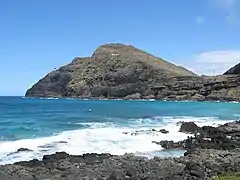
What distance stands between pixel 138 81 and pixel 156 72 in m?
9.10

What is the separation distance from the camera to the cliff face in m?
140

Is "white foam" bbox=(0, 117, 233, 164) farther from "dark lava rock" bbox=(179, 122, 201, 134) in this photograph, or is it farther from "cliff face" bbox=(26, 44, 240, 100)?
"cliff face" bbox=(26, 44, 240, 100)

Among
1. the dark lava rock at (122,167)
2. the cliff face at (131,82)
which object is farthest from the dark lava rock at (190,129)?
the cliff face at (131,82)

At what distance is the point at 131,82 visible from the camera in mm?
170625

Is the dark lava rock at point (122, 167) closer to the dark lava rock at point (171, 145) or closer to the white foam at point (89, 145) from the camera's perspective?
the white foam at point (89, 145)

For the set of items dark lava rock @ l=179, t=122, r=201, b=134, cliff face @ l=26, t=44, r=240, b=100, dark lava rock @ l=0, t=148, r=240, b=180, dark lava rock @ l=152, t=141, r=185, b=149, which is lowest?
dark lava rock @ l=152, t=141, r=185, b=149

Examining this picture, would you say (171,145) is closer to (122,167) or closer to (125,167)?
(122,167)

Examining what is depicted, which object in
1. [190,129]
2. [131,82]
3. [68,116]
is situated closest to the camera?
[190,129]

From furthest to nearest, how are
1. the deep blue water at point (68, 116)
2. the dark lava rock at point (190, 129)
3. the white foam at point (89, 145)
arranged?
the deep blue water at point (68, 116)
the dark lava rock at point (190, 129)
the white foam at point (89, 145)

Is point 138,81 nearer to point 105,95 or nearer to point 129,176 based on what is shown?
point 105,95

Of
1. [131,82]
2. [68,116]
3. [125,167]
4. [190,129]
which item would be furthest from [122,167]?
[131,82]

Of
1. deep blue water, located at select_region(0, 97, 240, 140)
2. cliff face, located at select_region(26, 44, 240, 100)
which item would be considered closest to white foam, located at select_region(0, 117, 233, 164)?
deep blue water, located at select_region(0, 97, 240, 140)

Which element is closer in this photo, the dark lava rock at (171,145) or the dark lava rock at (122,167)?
the dark lava rock at (122,167)

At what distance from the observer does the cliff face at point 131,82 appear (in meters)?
140
